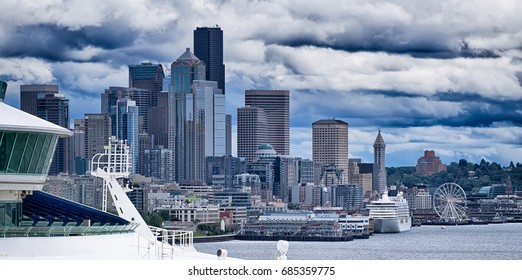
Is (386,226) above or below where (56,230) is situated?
below

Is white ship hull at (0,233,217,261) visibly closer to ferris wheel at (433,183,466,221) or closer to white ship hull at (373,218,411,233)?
white ship hull at (373,218,411,233)

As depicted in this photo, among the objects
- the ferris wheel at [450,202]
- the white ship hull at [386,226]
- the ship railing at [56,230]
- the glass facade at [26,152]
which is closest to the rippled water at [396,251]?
the white ship hull at [386,226]

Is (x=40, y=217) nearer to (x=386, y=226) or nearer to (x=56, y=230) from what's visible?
(x=56, y=230)

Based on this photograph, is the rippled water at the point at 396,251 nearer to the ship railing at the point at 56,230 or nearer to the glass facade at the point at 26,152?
the ship railing at the point at 56,230

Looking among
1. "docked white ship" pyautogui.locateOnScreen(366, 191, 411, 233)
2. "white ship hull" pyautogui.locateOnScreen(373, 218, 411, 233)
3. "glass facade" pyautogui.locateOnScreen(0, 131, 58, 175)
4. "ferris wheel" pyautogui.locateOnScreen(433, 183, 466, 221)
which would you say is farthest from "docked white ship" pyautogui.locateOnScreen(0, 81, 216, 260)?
"ferris wheel" pyautogui.locateOnScreen(433, 183, 466, 221)

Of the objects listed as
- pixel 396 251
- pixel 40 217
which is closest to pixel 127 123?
pixel 396 251

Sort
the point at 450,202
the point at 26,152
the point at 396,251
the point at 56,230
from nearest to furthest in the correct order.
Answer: the point at 26,152 → the point at 56,230 → the point at 396,251 → the point at 450,202

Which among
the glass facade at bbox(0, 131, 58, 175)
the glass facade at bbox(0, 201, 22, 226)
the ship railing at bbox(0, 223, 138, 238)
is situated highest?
the glass facade at bbox(0, 131, 58, 175)

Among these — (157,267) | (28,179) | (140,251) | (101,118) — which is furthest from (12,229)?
(101,118)
